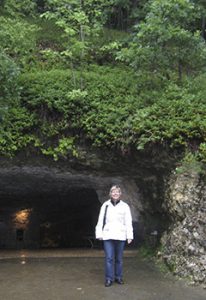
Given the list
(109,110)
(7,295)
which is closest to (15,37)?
(109,110)

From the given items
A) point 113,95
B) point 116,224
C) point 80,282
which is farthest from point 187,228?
point 113,95

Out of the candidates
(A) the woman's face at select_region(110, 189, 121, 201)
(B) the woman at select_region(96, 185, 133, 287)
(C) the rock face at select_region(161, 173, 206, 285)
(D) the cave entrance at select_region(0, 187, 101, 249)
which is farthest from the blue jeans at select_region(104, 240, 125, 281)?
(D) the cave entrance at select_region(0, 187, 101, 249)

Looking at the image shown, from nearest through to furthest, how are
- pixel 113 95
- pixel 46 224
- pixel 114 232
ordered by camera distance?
pixel 114 232, pixel 113 95, pixel 46 224

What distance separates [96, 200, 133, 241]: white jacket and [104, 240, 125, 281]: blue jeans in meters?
0.13

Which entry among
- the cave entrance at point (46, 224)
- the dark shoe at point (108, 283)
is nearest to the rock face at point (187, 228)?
the dark shoe at point (108, 283)

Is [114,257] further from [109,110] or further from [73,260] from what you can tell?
[109,110]

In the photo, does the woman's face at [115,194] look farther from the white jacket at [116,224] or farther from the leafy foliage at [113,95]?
the leafy foliage at [113,95]

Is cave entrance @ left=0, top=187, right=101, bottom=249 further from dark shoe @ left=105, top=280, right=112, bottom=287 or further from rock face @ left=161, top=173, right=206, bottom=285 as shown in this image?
dark shoe @ left=105, top=280, right=112, bottom=287

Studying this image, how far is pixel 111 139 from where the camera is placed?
9.12 m

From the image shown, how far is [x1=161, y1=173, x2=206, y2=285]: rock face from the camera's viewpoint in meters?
7.85

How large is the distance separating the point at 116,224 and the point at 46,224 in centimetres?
1154

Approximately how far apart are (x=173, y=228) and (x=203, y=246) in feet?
3.10

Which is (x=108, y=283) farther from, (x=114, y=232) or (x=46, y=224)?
(x=46, y=224)

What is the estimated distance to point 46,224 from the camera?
1850cm
